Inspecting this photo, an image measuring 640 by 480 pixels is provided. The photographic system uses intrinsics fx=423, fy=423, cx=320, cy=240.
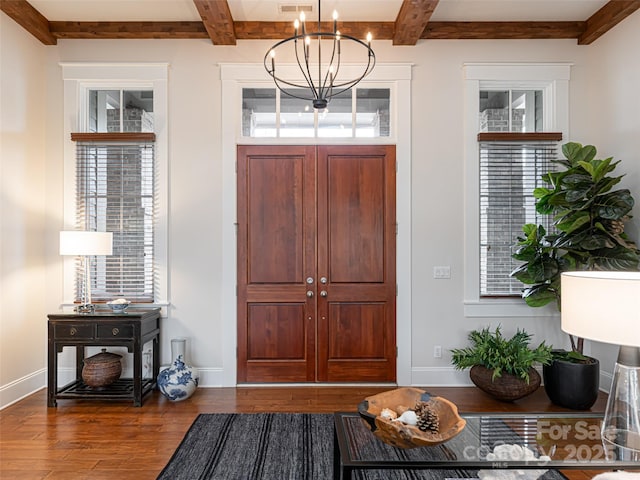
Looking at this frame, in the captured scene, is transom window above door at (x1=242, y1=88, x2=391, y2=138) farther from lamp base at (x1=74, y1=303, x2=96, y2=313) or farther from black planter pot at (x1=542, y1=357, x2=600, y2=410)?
black planter pot at (x1=542, y1=357, x2=600, y2=410)

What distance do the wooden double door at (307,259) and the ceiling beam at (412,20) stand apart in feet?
3.58

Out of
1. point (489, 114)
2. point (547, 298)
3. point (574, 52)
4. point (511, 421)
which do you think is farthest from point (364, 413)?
point (574, 52)

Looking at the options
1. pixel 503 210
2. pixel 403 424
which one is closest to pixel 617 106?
pixel 503 210

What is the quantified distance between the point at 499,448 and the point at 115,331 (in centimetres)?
309

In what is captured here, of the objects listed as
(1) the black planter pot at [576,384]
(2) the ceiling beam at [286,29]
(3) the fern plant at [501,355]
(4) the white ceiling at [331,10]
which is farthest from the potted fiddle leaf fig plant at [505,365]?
(2) the ceiling beam at [286,29]

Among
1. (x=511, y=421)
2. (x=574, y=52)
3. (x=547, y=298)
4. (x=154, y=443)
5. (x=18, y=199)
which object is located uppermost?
(x=574, y=52)

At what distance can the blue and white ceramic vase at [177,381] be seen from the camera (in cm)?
365

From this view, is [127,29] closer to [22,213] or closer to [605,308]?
[22,213]

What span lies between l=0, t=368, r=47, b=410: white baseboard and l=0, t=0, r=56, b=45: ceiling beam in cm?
317

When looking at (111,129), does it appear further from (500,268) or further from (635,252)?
(635,252)

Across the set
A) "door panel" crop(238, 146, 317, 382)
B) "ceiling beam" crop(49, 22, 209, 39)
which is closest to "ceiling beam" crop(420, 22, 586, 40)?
"door panel" crop(238, 146, 317, 382)

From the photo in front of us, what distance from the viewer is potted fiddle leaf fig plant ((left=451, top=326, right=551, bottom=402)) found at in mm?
3508

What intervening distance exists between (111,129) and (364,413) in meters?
3.73

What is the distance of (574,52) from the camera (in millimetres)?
4152
